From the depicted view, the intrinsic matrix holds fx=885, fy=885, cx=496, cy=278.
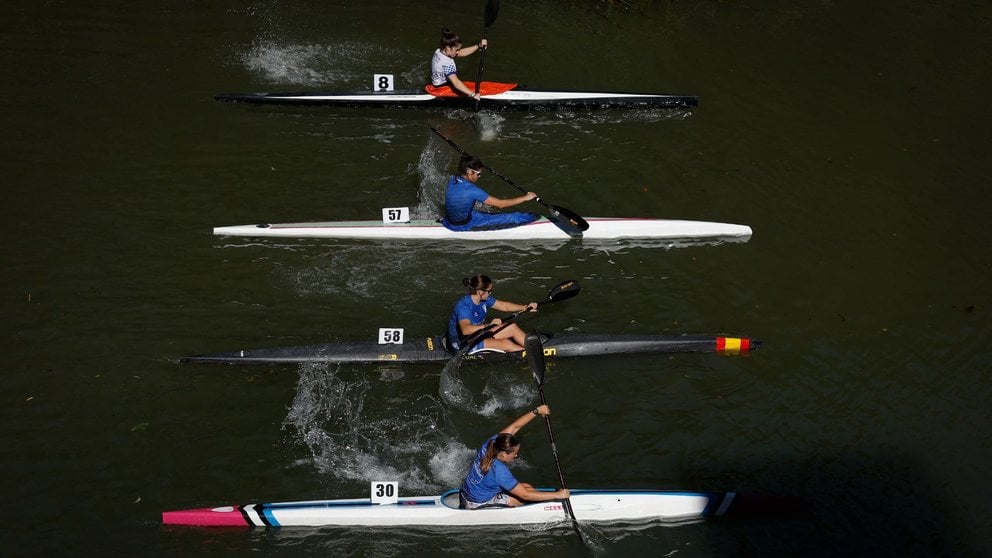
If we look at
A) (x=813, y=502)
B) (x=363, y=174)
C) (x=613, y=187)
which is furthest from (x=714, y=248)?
(x=363, y=174)

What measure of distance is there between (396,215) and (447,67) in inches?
148

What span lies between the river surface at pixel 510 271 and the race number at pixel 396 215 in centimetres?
40

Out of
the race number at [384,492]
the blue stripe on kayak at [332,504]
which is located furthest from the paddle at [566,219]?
the race number at [384,492]

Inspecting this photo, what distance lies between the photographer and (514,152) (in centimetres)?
1548

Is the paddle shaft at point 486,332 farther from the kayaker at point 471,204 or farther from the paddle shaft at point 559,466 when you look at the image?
the kayaker at point 471,204

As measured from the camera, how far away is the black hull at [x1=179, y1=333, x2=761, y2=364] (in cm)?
1115

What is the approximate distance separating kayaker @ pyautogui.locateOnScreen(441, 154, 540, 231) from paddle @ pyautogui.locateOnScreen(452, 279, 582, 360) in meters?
2.09

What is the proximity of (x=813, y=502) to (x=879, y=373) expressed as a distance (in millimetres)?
2578

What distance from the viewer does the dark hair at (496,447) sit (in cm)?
901

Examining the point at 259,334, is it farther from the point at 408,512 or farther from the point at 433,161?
the point at 433,161

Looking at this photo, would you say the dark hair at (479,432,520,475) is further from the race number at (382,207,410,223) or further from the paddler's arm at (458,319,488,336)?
the race number at (382,207,410,223)

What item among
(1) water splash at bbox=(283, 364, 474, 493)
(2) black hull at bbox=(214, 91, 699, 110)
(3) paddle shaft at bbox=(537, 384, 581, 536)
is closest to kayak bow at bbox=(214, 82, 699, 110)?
(2) black hull at bbox=(214, 91, 699, 110)

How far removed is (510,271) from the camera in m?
13.1

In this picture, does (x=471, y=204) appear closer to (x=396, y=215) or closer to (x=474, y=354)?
(x=396, y=215)
